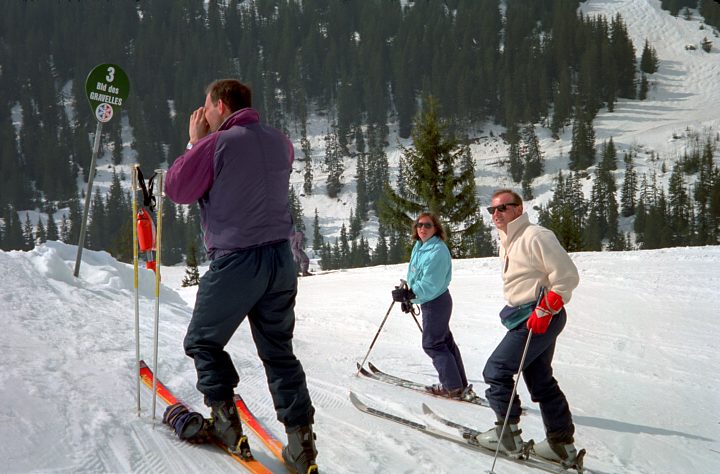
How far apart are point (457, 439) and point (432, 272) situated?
1.69 metres

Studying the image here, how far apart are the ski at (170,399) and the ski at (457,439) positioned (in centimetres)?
147

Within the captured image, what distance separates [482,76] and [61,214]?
104027 mm

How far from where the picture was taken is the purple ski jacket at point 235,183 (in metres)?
2.66

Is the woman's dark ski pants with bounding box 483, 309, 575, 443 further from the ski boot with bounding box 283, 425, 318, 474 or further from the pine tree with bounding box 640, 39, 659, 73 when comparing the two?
the pine tree with bounding box 640, 39, 659, 73

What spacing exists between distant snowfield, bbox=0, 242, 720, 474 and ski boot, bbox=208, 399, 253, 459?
3.5 inches

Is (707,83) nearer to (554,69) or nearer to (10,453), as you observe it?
(554,69)

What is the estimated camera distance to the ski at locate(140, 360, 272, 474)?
2.84 meters

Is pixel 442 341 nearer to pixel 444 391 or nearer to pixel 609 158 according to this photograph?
pixel 444 391

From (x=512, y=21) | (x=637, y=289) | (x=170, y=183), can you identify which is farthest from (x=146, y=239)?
(x=512, y=21)

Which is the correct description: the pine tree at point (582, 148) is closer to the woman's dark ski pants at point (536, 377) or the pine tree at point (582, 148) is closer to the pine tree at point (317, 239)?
the pine tree at point (317, 239)

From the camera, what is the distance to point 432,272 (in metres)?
5.37

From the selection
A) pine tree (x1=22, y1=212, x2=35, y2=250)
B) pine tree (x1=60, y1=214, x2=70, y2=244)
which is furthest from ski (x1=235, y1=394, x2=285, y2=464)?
pine tree (x1=60, y1=214, x2=70, y2=244)

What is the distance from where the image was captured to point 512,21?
159125 millimetres

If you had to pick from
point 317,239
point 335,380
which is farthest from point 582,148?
point 335,380
